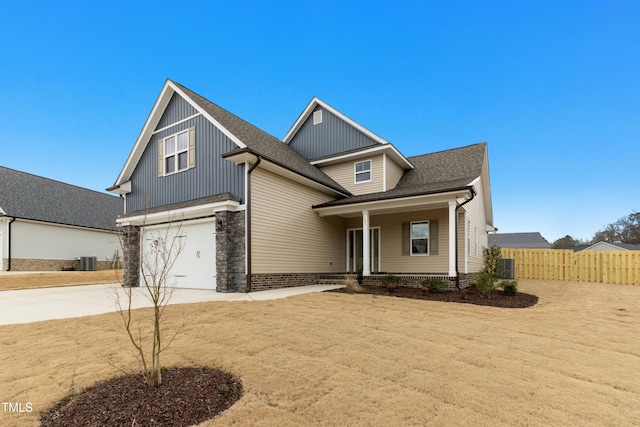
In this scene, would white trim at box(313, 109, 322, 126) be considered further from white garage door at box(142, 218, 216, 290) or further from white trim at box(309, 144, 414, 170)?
white garage door at box(142, 218, 216, 290)

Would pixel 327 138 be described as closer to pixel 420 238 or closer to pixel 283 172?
pixel 283 172

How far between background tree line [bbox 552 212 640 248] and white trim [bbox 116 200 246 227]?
65.0 metres

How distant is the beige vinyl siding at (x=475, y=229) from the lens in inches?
546

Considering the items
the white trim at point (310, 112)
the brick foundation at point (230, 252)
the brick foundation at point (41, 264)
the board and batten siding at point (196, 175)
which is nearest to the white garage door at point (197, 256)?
the brick foundation at point (230, 252)

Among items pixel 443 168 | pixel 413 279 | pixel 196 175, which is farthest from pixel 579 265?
pixel 196 175

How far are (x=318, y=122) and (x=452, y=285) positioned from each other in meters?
10.5

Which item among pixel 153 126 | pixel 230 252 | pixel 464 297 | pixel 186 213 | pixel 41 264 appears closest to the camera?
pixel 464 297

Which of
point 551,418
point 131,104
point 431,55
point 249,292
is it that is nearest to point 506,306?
point 551,418

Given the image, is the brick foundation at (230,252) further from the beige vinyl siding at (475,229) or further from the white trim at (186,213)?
the beige vinyl siding at (475,229)

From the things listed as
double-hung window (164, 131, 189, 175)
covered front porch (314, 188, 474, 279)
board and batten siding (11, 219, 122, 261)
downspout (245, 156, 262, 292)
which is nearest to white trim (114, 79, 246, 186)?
double-hung window (164, 131, 189, 175)

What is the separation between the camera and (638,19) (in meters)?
12.3

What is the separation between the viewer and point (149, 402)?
2.85 meters

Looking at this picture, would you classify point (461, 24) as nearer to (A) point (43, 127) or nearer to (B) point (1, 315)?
(B) point (1, 315)

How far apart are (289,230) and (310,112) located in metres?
7.70
